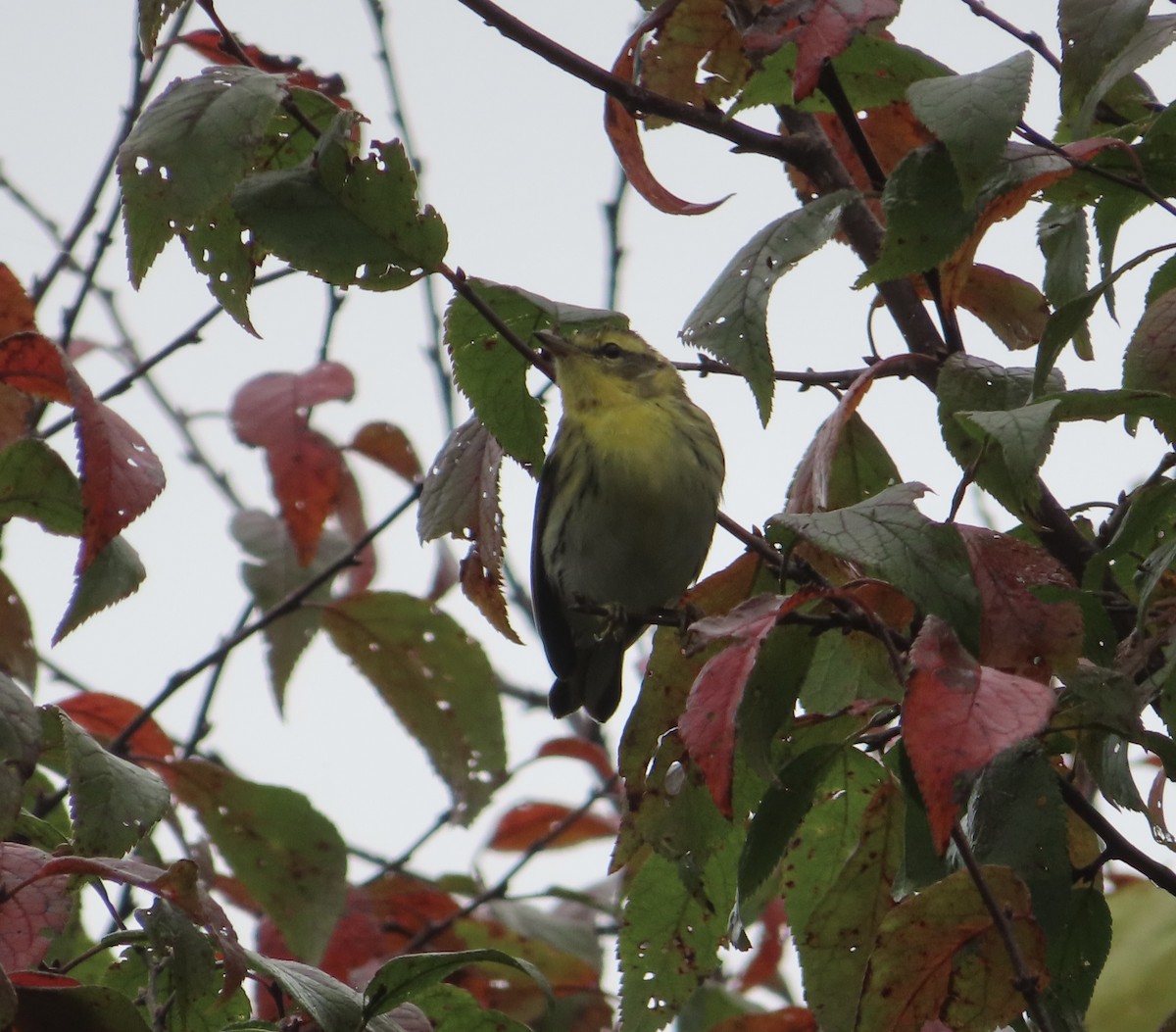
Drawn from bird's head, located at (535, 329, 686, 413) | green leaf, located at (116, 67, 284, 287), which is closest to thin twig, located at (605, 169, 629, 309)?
bird's head, located at (535, 329, 686, 413)

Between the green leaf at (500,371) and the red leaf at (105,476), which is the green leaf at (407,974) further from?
the green leaf at (500,371)

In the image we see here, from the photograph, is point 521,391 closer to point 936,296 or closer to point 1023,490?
point 936,296

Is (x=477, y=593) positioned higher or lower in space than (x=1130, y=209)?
lower

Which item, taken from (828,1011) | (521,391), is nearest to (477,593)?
(521,391)

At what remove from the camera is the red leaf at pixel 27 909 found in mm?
1731

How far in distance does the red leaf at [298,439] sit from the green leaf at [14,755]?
1.63 m

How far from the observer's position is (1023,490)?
5.36 ft

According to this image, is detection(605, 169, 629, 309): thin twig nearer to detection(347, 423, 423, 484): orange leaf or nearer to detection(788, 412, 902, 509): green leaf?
detection(347, 423, 423, 484): orange leaf

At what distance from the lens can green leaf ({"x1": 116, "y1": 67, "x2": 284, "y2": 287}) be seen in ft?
6.08

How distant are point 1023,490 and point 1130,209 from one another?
73 cm

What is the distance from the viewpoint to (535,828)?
207 inches

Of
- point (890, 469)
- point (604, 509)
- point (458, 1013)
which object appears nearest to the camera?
point (458, 1013)

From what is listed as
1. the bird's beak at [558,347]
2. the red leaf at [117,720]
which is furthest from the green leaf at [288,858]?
the bird's beak at [558,347]

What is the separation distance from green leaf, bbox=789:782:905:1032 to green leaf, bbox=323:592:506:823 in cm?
139
